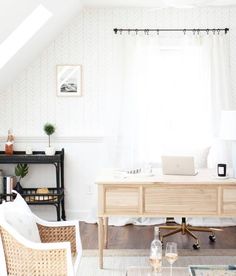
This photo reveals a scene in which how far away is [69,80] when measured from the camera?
18.9 feet

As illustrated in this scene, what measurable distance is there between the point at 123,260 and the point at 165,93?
2189 mm

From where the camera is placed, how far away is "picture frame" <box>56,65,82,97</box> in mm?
5766

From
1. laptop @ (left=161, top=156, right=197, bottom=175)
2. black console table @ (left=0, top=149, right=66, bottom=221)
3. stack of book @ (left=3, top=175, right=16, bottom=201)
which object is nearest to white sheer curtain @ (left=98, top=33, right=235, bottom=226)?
black console table @ (left=0, top=149, right=66, bottom=221)

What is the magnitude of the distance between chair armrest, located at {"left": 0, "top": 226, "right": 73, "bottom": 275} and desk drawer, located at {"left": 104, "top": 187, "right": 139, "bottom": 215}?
1200 mm

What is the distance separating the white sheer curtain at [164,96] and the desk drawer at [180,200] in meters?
1.57

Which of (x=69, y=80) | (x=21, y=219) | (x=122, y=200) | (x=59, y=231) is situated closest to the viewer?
(x=21, y=219)

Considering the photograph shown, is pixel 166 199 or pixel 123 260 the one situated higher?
pixel 166 199

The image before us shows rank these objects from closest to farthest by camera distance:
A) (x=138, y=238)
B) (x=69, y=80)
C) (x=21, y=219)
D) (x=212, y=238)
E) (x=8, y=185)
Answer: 1. (x=21, y=219)
2. (x=212, y=238)
3. (x=138, y=238)
4. (x=8, y=185)
5. (x=69, y=80)

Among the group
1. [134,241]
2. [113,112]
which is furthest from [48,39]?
[134,241]

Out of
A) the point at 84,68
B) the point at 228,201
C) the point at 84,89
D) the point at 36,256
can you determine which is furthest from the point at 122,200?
the point at 84,68

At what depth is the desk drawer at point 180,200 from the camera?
4.12 m

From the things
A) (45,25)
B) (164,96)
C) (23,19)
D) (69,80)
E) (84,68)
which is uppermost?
(45,25)

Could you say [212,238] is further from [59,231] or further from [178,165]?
[59,231]

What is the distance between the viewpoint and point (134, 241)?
16.4 ft
